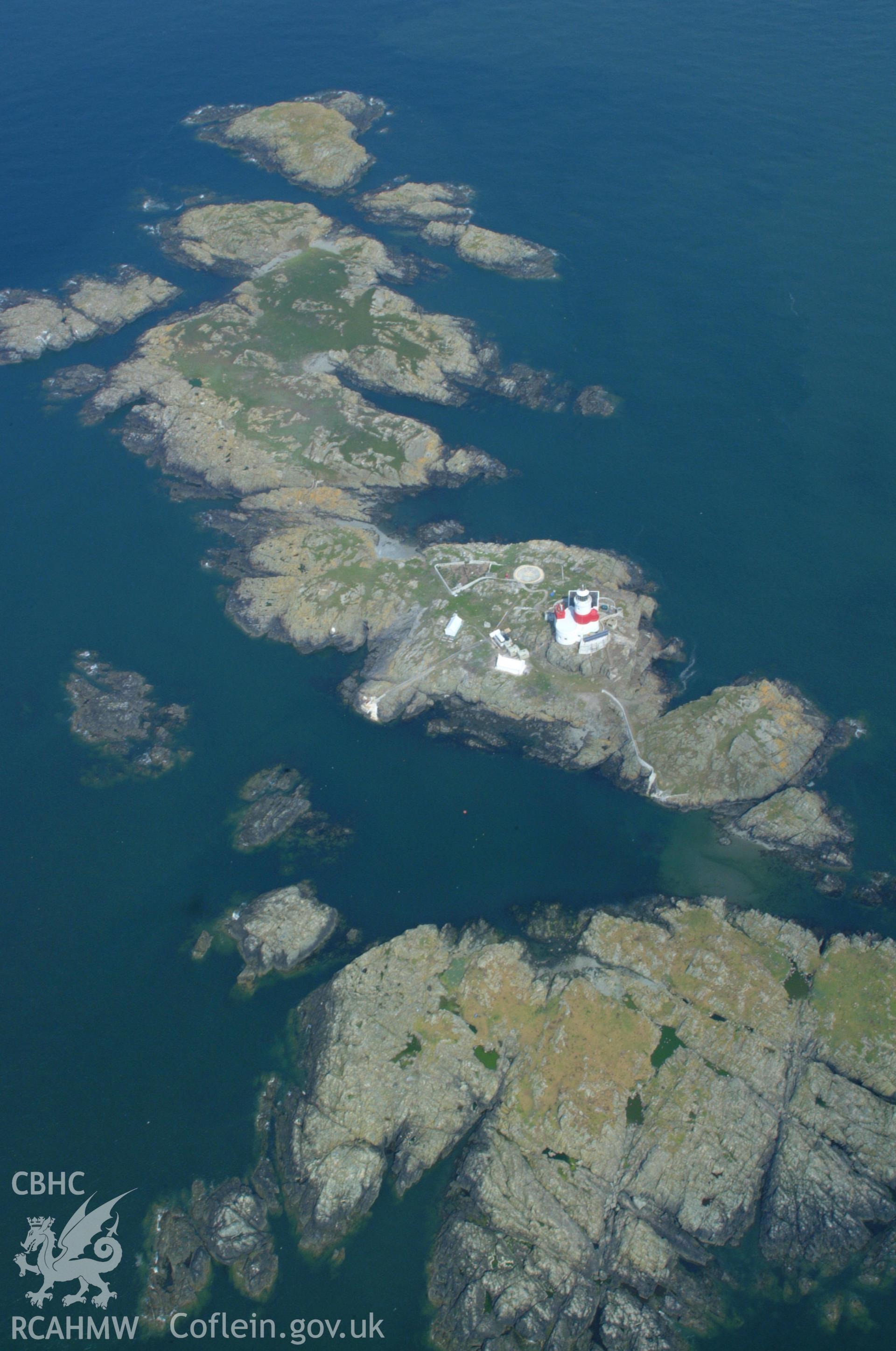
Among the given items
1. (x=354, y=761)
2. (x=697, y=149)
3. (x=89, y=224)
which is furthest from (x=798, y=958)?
(x=89, y=224)

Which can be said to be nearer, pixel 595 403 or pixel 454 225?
pixel 595 403

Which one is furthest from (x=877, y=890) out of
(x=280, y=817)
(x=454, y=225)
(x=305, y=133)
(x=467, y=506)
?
(x=305, y=133)

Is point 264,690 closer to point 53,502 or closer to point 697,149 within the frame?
point 53,502

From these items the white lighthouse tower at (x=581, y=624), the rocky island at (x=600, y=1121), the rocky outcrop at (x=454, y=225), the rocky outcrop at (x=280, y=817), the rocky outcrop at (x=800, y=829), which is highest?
the rocky outcrop at (x=454, y=225)

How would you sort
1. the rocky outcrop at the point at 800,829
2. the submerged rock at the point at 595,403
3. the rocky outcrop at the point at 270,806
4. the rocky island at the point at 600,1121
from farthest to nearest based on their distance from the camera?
the submerged rock at the point at 595,403, the rocky outcrop at the point at 270,806, the rocky outcrop at the point at 800,829, the rocky island at the point at 600,1121

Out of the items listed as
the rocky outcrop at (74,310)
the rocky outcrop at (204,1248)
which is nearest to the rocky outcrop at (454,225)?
the rocky outcrop at (74,310)

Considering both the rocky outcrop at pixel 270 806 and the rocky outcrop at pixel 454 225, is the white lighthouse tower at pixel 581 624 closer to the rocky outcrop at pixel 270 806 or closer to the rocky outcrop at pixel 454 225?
the rocky outcrop at pixel 270 806

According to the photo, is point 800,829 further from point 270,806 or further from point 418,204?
point 418,204
